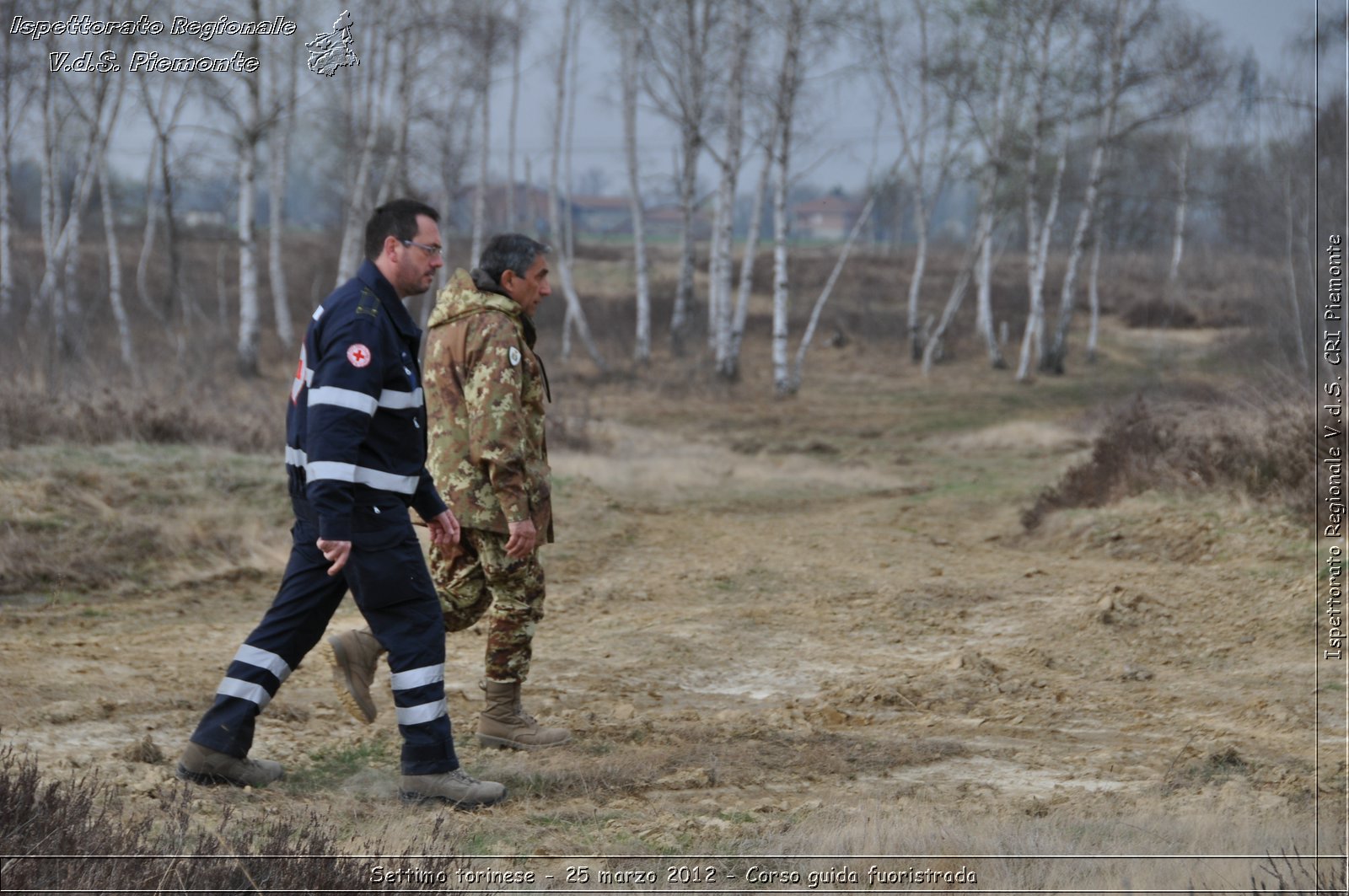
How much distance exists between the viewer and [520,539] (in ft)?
17.3

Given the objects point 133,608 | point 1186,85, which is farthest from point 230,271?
point 133,608

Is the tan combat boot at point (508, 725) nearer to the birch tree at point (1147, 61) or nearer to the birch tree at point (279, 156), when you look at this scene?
the birch tree at point (279, 156)

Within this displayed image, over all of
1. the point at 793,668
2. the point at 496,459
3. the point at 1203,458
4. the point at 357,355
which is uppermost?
the point at 357,355

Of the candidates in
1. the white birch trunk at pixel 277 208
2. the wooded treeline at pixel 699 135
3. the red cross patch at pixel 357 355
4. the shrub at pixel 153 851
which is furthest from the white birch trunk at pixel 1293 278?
the white birch trunk at pixel 277 208

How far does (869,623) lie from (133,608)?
5.02 metres

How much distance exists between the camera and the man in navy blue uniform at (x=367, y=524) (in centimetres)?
441

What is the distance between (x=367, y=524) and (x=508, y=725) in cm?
150

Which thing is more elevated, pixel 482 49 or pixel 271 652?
pixel 482 49

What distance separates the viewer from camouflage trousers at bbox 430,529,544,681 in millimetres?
5422

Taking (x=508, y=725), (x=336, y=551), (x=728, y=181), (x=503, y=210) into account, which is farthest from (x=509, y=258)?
(x=503, y=210)

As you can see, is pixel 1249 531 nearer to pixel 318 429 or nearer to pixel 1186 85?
pixel 318 429

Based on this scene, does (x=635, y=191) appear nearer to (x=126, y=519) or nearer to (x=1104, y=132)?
(x=1104, y=132)

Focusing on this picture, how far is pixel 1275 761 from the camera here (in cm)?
555

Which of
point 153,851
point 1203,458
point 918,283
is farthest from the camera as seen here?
point 918,283
